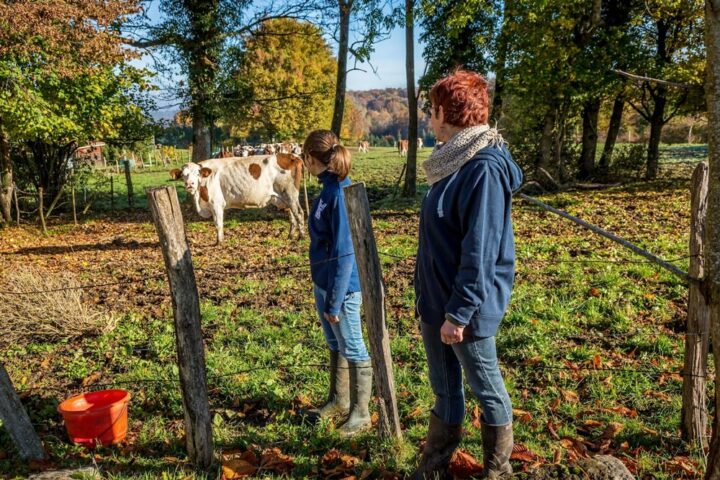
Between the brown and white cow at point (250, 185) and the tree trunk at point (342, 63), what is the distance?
178 inches

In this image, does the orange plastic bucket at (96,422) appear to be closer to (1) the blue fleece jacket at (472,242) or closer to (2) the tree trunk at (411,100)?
(1) the blue fleece jacket at (472,242)

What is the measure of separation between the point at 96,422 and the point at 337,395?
1.64m

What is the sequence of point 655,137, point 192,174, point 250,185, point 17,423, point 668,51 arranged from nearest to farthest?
point 17,423, point 192,174, point 250,185, point 668,51, point 655,137

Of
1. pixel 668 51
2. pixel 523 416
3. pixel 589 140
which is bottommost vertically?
pixel 523 416

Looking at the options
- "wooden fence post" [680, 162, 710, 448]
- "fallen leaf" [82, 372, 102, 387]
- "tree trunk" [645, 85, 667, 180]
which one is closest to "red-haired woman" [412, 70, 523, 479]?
"wooden fence post" [680, 162, 710, 448]

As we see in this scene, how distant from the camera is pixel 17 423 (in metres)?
3.31

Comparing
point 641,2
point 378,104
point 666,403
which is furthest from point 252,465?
point 378,104

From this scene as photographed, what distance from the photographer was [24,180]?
49.6 feet

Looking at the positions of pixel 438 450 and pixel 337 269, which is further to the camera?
pixel 337 269

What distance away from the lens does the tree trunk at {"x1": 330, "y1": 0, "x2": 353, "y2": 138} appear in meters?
15.3

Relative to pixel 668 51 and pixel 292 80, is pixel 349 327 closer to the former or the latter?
pixel 668 51

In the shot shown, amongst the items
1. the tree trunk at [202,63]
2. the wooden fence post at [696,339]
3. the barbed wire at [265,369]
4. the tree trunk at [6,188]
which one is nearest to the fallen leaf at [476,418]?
the barbed wire at [265,369]

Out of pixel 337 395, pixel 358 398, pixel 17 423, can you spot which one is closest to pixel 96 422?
pixel 17 423

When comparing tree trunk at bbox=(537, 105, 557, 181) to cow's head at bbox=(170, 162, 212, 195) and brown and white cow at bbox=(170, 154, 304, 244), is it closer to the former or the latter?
brown and white cow at bbox=(170, 154, 304, 244)
